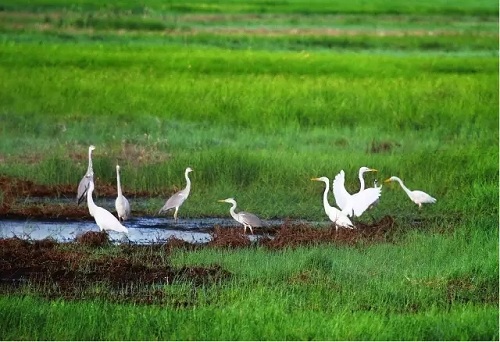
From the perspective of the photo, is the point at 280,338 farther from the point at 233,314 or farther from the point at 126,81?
the point at 126,81

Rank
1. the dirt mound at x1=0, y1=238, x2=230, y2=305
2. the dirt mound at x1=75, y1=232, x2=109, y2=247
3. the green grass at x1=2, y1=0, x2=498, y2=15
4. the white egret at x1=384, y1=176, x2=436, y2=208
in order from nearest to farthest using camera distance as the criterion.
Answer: the dirt mound at x1=0, y1=238, x2=230, y2=305 → the dirt mound at x1=75, y1=232, x2=109, y2=247 → the white egret at x1=384, y1=176, x2=436, y2=208 → the green grass at x1=2, y1=0, x2=498, y2=15

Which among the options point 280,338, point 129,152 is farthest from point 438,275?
point 129,152

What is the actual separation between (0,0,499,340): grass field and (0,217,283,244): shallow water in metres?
0.09

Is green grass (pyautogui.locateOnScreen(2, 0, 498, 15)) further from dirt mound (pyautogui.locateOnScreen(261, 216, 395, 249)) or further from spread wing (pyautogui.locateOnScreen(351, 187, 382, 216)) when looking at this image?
dirt mound (pyautogui.locateOnScreen(261, 216, 395, 249))

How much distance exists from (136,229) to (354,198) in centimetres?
105

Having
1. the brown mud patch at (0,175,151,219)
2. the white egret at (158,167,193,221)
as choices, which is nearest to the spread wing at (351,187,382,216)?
the white egret at (158,167,193,221)

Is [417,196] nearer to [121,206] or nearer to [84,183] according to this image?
[121,206]

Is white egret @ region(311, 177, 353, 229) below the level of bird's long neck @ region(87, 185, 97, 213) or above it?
below

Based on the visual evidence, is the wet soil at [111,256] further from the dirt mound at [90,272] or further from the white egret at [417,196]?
the white egret at [417,196]

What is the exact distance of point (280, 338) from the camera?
5.41m

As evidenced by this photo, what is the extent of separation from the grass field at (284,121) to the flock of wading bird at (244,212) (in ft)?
0.31

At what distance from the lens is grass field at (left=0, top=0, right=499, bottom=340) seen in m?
5.96

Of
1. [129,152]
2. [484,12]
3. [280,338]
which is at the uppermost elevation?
[484,12]

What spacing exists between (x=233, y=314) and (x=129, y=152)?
60.4 inches
